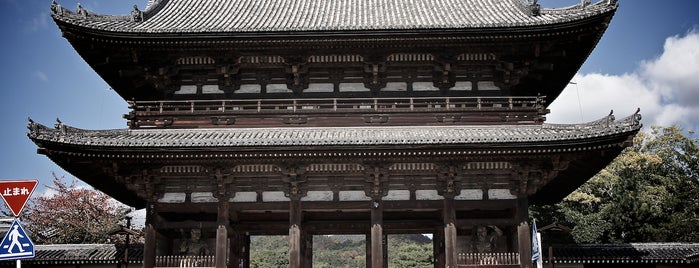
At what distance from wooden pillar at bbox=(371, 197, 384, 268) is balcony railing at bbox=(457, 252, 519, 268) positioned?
89.7 inches

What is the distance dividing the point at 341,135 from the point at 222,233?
4322 millimetres

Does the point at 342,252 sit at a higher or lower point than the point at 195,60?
lower

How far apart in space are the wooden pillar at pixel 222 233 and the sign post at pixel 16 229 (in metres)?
5.34

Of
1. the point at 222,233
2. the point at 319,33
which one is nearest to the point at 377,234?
the point at 222,233

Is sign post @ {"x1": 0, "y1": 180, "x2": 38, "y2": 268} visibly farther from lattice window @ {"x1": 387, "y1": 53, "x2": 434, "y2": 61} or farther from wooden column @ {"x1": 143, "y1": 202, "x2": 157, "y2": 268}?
lattice window @ {"x1": 387, "y1": 53, "x2": 434, "y2": 61}

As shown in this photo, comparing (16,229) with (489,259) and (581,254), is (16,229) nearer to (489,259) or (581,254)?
(489,259)

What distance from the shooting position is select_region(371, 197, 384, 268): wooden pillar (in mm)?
14547

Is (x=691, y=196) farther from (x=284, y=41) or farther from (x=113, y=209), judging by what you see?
(x=113, y=209)

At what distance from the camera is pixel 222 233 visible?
14898 mm

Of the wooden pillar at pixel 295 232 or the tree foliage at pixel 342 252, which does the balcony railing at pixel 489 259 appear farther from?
the tree foliage at pixel 342 252

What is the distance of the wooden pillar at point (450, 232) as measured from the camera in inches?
573

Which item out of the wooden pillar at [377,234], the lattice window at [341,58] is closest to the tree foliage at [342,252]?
the wooden pillar at [377,234]

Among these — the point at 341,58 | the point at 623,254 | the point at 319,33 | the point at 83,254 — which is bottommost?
the point at 623,254

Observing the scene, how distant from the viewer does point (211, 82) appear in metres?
17.1
